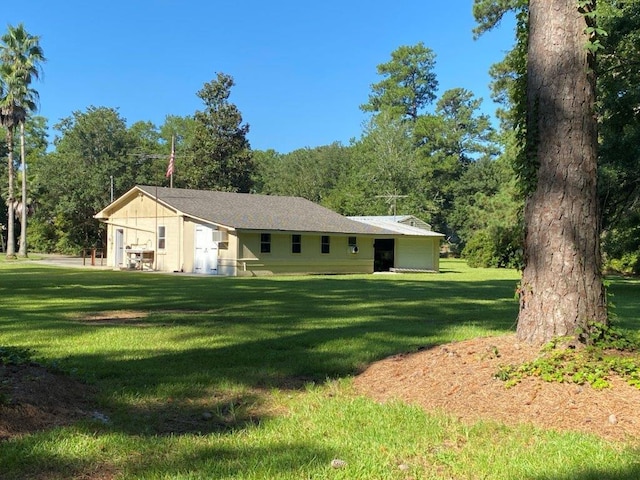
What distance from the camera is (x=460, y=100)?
68.1 m

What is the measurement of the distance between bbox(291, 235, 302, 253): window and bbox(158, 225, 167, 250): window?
6085mm

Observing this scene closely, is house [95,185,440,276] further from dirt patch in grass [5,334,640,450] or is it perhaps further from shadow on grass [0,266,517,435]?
dirt patch in grass [5,334,640,450]

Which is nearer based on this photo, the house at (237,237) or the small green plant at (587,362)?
the small green plant at (587,362)

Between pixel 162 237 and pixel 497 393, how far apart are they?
25.9 m

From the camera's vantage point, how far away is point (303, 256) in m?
28.8

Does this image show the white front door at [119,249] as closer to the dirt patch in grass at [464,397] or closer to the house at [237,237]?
the house at [237,237]

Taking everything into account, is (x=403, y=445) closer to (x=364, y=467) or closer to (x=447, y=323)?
(x=364, y=467)

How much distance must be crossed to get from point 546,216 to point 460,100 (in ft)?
216

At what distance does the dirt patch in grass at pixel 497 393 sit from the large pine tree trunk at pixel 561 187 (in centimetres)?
49

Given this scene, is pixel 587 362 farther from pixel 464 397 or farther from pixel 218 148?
pixel 218 148

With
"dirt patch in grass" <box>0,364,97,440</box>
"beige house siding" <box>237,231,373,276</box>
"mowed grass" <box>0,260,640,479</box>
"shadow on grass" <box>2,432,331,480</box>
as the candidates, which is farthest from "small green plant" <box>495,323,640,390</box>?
"beige house siding" <box>237,231,373,276</box>

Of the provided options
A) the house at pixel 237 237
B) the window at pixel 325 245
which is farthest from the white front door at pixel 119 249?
the window at pixel 325 245

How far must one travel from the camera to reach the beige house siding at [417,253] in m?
33.7

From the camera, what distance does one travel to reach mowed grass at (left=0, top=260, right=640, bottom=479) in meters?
3.53
